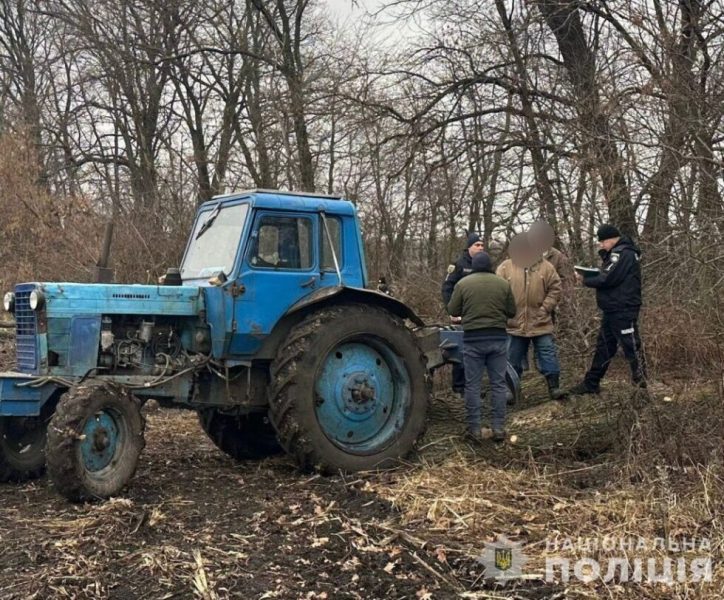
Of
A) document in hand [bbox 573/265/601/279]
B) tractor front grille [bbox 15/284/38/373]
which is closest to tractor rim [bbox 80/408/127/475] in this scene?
tractor front grille [bbox 15/284/38/373]

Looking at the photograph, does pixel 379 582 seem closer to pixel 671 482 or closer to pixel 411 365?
pixel 671 482

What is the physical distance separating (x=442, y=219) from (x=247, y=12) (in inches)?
358

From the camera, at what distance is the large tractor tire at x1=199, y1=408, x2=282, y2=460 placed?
7863 millimetres

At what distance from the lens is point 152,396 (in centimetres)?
674

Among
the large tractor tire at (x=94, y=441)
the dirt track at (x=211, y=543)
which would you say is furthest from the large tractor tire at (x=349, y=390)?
the large tractor tire at (x=94, y=441)

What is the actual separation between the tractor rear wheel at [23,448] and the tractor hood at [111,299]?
3.07ft

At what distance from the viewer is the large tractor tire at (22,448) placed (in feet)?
22.1

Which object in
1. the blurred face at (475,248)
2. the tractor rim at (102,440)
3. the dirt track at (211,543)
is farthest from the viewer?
the blurred face at (475,248)

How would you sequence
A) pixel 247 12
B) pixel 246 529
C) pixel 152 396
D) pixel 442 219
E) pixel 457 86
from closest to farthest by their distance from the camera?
1. pixel 246 529
2. pixel 152 396
3. pixel 457 86
4. pixel 442 219
5. pixel 247 12

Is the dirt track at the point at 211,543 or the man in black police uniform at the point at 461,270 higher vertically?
the man in black police uniform at the point at 461,270

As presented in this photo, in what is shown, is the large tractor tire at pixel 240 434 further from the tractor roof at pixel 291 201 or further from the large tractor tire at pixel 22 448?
the tractor roof at pixel 291 201

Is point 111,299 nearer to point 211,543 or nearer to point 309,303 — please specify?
point 309,303

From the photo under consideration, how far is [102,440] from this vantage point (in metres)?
5.93

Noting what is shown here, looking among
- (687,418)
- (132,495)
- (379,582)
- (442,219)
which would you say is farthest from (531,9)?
(379,582)
